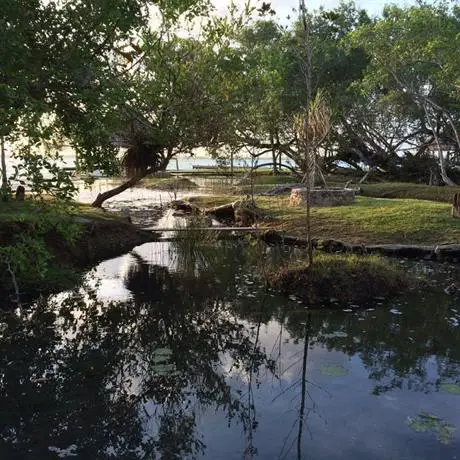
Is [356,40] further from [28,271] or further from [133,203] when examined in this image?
[28,271]

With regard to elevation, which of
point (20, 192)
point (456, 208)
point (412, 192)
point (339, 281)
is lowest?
point (339, 281)

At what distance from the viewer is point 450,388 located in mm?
6867

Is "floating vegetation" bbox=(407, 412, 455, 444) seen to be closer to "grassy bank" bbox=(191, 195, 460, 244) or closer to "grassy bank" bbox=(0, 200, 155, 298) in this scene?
"grassy bank" bbox=(0, 200, 155, 298)

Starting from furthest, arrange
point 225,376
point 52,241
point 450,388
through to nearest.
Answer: point 52,241
point 225,376
point 450,388

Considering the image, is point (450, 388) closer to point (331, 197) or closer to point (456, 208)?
point (456, 208)

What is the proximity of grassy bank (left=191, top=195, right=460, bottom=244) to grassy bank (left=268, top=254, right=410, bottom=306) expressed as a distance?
4.31 m

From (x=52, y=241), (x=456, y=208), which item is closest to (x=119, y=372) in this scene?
(x=52, y=241)

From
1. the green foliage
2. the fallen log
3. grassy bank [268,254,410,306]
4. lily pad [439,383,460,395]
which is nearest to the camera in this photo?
lily pad [439,383,460,395]

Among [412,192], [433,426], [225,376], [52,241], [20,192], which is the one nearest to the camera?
[433,426]

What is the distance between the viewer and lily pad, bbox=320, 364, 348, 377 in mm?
7367

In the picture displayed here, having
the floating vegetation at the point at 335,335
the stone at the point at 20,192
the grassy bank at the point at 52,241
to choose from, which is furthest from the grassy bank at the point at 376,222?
the stone at the point at 20,192

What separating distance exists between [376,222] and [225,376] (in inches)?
432

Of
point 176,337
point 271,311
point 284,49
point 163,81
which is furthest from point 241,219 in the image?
point 284,49

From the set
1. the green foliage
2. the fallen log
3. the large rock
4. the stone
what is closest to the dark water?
the green foliage
